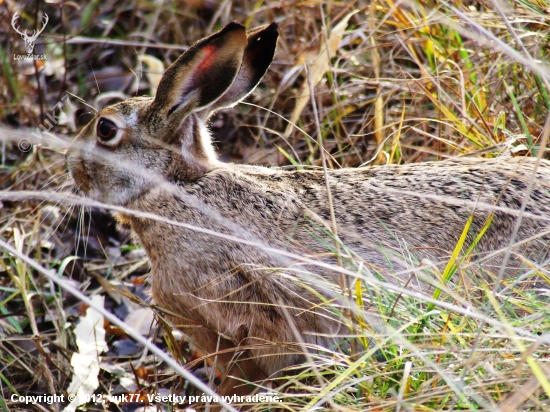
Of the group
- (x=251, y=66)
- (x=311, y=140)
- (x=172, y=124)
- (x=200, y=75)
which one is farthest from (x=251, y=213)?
(x=311, y=140)

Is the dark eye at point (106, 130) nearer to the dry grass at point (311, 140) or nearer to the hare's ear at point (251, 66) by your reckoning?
the dry grass at point (311, 140)

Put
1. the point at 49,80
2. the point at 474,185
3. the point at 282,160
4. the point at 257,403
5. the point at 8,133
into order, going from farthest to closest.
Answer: the point at 49,80, the point at 282,160, the point at 474,185, the point at 8,133, the point at 257,403

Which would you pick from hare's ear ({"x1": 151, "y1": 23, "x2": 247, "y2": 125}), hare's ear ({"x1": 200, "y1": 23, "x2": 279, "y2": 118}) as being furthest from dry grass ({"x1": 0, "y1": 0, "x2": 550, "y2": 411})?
hare's ear ({"x1": 151, "y1": 23, "x2": 247, "y2": 125})

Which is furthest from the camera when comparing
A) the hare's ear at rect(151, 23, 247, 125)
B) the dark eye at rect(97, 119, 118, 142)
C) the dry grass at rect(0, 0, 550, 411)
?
the dark eye at rect(97, 119, 118, 142)

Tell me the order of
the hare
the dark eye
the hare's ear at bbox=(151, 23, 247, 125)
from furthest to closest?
the dark eye, the hare's ear at bbox=(151, 23, 247, 125), the hare

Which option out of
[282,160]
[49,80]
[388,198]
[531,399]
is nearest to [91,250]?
[282,160]

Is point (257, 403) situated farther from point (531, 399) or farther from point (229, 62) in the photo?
point (229, 62)

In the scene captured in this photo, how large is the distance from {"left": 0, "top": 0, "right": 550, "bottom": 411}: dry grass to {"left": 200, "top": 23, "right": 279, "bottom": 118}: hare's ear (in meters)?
0.17

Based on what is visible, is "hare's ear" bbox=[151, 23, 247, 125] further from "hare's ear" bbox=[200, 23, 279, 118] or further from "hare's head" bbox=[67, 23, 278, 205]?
"hare's ear" bbox=[200, 23, 279, 118]

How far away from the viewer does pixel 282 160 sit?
5.04 meters

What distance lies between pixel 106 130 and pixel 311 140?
141 cm

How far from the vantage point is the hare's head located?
3621 millimetres

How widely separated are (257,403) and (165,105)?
1.58 m

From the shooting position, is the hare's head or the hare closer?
the hare
